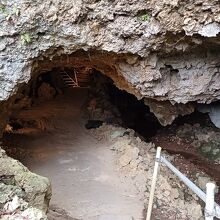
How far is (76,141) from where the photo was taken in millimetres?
9297

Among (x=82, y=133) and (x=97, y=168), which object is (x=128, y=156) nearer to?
(x=97, y=168)

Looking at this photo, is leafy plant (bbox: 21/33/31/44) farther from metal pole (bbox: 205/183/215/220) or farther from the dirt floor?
metal pole (bbox: 205/183/215/220)

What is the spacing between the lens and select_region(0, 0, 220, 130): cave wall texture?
5.96 meters

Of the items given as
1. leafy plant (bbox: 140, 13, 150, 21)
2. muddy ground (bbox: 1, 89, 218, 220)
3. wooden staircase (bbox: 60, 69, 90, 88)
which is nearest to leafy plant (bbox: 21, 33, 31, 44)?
leafy plant (bbox: 140, 13, 150, 21)

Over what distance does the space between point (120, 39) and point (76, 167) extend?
302 centimetres

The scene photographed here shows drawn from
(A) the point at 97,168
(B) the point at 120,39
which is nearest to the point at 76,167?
(A) the point at 97,168

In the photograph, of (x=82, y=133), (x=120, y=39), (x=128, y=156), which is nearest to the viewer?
(x=120, y=39)

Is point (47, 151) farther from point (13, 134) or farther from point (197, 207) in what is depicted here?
point (197, 207)

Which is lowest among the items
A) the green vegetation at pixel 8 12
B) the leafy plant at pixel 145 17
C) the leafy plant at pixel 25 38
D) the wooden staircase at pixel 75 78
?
the wooden staircase at pixel 75 78

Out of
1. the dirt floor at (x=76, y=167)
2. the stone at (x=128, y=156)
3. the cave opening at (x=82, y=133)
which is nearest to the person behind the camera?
the dirt floor at (x=76, y=167)

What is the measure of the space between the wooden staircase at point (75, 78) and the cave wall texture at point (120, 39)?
7889 millimetres

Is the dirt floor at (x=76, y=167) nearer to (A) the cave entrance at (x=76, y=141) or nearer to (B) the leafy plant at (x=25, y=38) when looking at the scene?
(A) the cave entrance at (x=76, y=141)

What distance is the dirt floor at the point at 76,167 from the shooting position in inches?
246

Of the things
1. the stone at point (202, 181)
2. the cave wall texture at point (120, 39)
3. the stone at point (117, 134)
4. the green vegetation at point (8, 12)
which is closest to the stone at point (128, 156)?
the stone at point (117, 134)
